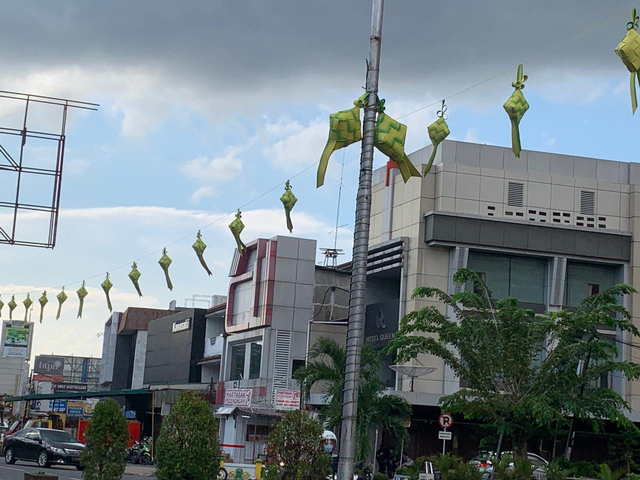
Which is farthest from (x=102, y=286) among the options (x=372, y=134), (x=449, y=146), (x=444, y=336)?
(x=372, y=134)

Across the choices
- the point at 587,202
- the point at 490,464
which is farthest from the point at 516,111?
the point at 587,202

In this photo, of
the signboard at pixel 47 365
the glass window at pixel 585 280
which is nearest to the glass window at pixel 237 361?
the glass window at pixel 585 280

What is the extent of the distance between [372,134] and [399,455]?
24.0 m

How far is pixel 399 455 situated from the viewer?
132ft

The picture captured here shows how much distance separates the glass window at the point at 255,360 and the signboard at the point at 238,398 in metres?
2.80

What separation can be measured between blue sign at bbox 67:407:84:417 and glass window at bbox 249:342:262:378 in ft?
54.8

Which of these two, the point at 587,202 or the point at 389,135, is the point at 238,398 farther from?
the point at 389,135

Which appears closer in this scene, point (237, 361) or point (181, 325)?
point (237, 361)

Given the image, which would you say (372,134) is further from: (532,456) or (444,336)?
(532,456)

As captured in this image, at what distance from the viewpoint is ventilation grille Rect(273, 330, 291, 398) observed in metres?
49.8

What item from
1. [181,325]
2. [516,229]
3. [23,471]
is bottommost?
[23,471]

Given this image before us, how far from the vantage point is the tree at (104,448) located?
2155cm

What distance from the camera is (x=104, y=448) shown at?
21641 millimetres

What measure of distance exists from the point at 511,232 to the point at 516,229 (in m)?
0.27
